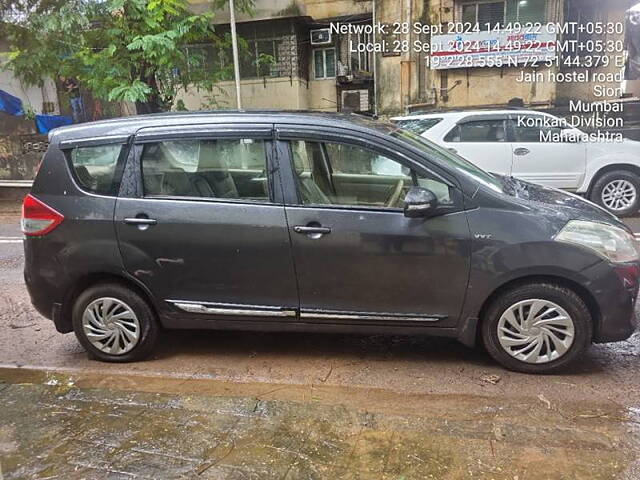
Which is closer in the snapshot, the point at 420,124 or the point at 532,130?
the point at 532,130

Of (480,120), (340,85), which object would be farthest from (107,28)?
(480,120)

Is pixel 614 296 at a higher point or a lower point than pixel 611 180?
lower

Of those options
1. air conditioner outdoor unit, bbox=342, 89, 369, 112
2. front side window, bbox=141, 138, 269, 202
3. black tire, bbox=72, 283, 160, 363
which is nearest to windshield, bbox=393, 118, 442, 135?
front side window, bbox=141, 138, 269, 202

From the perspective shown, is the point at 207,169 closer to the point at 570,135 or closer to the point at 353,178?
the point at 353,178

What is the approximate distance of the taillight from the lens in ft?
11.8

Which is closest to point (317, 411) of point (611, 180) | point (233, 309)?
point (233, 309)

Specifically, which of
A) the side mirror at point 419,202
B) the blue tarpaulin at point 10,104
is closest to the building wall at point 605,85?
the side mirror at point 419,202

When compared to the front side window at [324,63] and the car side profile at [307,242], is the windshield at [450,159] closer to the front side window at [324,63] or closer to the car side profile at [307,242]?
the car side profile at [307,242]

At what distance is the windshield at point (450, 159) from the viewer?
3.40 meters

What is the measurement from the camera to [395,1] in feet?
47.5

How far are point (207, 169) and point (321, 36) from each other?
13086 mm

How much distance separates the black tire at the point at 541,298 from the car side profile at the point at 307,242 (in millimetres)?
12

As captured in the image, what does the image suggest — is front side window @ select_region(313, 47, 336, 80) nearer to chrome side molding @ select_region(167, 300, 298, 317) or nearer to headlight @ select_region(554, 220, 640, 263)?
chrome side molding @ select_region(167, 300, 298, 317)

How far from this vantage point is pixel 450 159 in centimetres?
356
